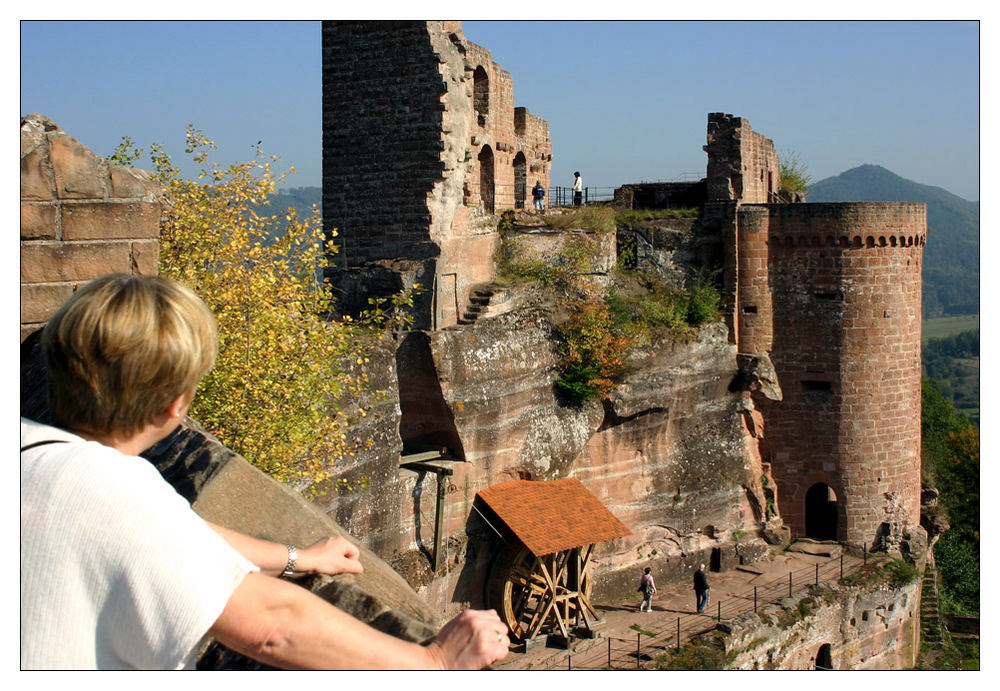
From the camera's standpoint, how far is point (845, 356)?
2114 centimetres

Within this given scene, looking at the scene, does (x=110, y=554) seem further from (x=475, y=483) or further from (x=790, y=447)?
(x=790, y=447)

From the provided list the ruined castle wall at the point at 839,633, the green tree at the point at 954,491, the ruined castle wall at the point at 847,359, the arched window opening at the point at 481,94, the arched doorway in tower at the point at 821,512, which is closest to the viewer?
the ruined castle wall at the point at 839,633

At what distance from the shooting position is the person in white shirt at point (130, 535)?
7.95 ft

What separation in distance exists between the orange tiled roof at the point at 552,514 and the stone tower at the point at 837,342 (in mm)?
5556

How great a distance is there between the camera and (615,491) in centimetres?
1862

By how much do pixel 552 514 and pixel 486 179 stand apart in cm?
713

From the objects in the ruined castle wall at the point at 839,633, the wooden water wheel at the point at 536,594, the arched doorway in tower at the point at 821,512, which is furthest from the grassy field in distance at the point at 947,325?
the wooden water wheel at the point at 536,594

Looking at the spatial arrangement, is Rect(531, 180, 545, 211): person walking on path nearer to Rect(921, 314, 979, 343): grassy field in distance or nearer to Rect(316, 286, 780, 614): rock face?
Rect(316, 286, 780, 614): rock face

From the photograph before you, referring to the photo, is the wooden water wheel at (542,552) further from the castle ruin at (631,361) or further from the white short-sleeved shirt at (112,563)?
the white short-sleeved shirt at (112,563)

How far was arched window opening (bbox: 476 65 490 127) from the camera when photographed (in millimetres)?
19020

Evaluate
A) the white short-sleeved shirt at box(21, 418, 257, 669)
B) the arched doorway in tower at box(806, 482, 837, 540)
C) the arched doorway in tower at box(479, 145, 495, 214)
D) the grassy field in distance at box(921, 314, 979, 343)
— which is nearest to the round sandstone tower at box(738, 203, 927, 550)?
the arched doorway in tower at box(806, 482, 837, 540)

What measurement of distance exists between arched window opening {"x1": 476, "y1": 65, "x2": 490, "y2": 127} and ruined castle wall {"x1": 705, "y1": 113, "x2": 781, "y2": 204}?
19.1 ft

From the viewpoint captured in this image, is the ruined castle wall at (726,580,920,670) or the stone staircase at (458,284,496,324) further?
the stone staircase at (458,284,496,324)

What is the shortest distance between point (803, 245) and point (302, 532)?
18875 mm
